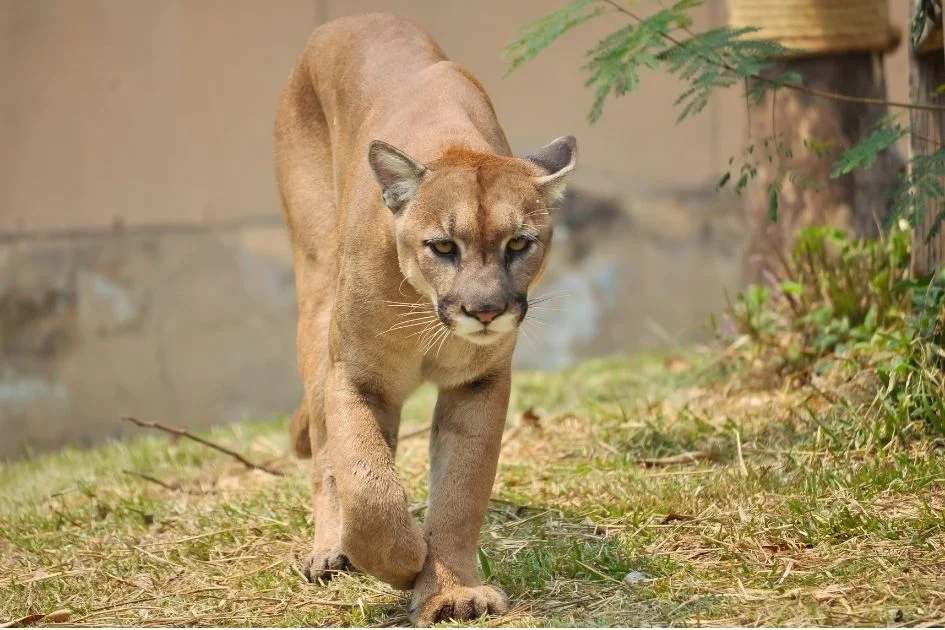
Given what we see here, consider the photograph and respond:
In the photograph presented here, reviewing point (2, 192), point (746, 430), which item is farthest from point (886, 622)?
point (2, 192)

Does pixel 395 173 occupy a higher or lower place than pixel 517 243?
higher

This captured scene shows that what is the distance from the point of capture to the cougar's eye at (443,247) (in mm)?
3625

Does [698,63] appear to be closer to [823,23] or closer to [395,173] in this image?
[395,173]

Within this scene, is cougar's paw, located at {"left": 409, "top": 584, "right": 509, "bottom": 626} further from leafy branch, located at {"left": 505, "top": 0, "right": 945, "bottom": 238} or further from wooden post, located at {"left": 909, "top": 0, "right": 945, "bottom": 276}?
wooden post, located at {"left": 909, "top": 0, "right": 945, "bottom": 276}

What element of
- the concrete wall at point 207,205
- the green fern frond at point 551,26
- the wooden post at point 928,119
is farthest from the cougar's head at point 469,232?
the concrete wall at point 207,205

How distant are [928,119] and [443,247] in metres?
2.43

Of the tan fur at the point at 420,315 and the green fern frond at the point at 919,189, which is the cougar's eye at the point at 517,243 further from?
the green fern frond at the point at 919,189

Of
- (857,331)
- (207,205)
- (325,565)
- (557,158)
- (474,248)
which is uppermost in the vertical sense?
(557,158)

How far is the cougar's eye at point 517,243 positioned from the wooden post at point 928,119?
2.01 m

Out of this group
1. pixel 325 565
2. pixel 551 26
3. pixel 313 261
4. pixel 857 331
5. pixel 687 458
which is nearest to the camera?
pixel 325 565

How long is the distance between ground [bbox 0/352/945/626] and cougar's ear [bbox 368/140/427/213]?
115 centimetres

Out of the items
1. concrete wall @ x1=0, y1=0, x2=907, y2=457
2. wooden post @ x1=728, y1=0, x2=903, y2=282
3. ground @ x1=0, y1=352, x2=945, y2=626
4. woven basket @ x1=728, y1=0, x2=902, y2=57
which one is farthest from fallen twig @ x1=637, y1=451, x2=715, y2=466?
concrete wall @ x1=0, y1=0, x2=907, y2=457

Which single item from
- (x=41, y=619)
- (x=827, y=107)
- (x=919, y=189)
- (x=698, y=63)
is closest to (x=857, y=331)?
(x=919, y=189)

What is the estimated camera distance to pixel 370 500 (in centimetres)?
353
